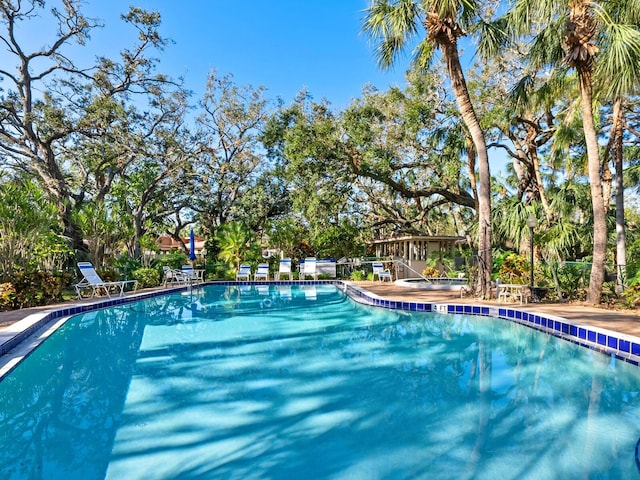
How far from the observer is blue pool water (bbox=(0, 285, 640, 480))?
2975 mm

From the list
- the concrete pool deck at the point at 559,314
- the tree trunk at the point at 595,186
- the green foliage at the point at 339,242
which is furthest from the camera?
the green foliage at the point at 339,242

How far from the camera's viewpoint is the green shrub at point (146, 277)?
14789mm

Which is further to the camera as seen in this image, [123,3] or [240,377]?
[123,3]

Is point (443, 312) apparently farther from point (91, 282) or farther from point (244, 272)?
point (244, 272)

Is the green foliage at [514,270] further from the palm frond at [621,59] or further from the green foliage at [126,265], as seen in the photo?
the green foliage at [126,265]

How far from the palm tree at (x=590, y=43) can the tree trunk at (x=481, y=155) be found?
1520mm

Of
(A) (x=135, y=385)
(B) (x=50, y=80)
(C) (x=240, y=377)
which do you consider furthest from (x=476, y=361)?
(B) (x=50, y=80)

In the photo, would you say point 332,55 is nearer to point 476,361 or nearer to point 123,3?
point 123,3

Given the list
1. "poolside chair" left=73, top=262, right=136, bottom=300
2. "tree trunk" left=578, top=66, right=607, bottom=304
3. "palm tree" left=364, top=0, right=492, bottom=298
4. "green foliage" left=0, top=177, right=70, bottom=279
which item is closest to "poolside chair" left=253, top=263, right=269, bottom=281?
"poolside chair" left=73, top=262, right=136, bottom=300

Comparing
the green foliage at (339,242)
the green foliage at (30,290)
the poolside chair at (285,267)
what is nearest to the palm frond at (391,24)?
the green foliage at (339,242)

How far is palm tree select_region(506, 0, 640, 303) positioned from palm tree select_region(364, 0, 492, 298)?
1.29 metres

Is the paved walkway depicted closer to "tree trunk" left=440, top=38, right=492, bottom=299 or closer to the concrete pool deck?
the concrete pool deck

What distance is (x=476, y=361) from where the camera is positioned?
5707 mm

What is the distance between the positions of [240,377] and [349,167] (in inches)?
477
